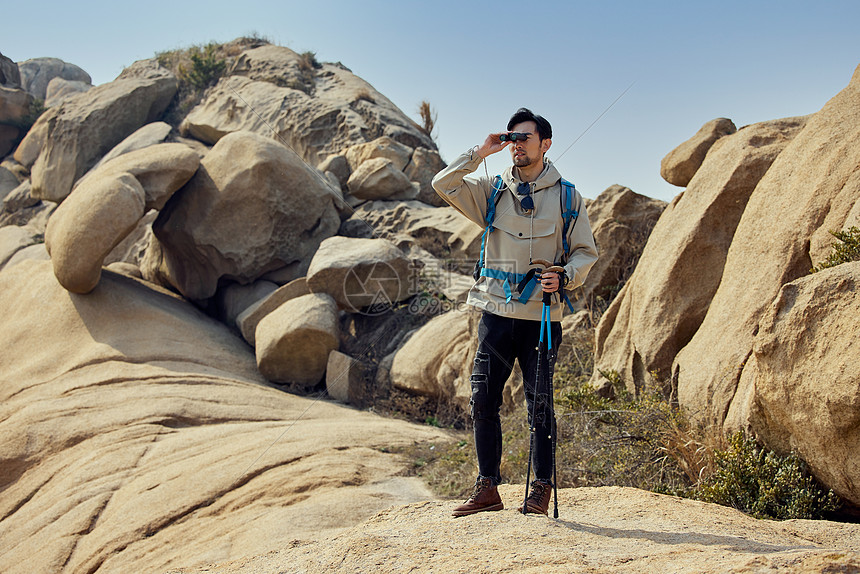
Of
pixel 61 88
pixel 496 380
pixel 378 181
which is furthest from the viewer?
pixel 61 88

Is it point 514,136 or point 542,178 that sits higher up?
point 514,136

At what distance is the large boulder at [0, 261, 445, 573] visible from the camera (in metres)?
5.14

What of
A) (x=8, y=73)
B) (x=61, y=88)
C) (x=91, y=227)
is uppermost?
(x=61, y=88)

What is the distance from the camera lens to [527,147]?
3609mm

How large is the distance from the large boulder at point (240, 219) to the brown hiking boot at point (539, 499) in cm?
877

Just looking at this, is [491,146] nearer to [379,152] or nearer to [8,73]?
[379,152]

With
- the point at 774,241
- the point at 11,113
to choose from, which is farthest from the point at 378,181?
the point at 11,113

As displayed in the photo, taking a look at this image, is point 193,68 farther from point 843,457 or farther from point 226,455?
point 843,457

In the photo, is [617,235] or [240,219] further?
[240,219]

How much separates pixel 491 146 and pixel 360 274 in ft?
21.2

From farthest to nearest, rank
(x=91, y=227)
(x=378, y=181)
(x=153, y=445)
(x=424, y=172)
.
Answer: (x=424, y=172)
(x=378, y=181)
(x=91, y=227)
(x=153, y=445)

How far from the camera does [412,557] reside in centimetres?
297

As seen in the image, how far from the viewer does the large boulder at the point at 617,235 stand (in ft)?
26.1

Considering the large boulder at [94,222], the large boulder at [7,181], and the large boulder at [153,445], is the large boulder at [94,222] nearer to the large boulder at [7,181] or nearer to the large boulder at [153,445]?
the large boulder at [153,445]
